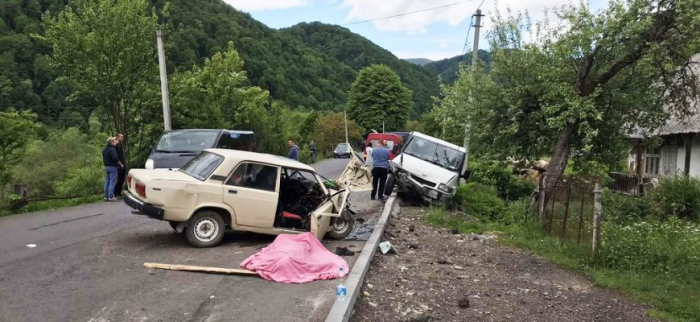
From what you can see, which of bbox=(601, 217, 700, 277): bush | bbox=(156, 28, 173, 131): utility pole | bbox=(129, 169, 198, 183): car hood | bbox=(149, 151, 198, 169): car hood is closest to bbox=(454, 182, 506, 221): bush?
bbox=(601, 217, 700, 277): bush

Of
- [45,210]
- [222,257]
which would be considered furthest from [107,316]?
[45,210]

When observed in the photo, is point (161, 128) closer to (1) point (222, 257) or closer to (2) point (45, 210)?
(2) point (45, 210)

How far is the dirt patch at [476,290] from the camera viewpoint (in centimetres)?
577

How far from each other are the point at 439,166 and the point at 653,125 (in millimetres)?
5722

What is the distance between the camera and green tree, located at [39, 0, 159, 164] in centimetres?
1688

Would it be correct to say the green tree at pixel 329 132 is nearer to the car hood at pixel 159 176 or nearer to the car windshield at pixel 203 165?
the car windshield at pixel 203 165

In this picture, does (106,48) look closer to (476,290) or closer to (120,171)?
(120,171)

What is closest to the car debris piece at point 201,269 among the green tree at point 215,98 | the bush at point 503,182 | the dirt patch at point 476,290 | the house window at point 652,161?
the dirt patch at point 476,290

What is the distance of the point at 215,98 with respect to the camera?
25453mm

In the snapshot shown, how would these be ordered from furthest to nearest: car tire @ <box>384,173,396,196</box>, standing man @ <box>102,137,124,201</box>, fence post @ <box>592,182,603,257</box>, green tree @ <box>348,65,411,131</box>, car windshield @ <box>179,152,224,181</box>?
green tree @ <box>348,65,411,131</box> < car tire @ <box>384,173,396,196</box> < standing man @ <box>102,137,124,201</box> < car windshield @ <box>179,152,224,181</box> < fence post @ <box>592,182,603,257</box>

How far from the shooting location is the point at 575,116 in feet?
39.0

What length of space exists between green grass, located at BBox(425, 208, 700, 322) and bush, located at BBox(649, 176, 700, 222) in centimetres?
696

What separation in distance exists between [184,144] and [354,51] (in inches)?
4024

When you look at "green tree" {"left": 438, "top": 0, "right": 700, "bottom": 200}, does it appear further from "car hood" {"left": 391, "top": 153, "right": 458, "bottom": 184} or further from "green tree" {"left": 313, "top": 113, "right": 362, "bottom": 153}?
"green tree" {"left": 313, "top": 113, "right": 362, "bottom": 153}
